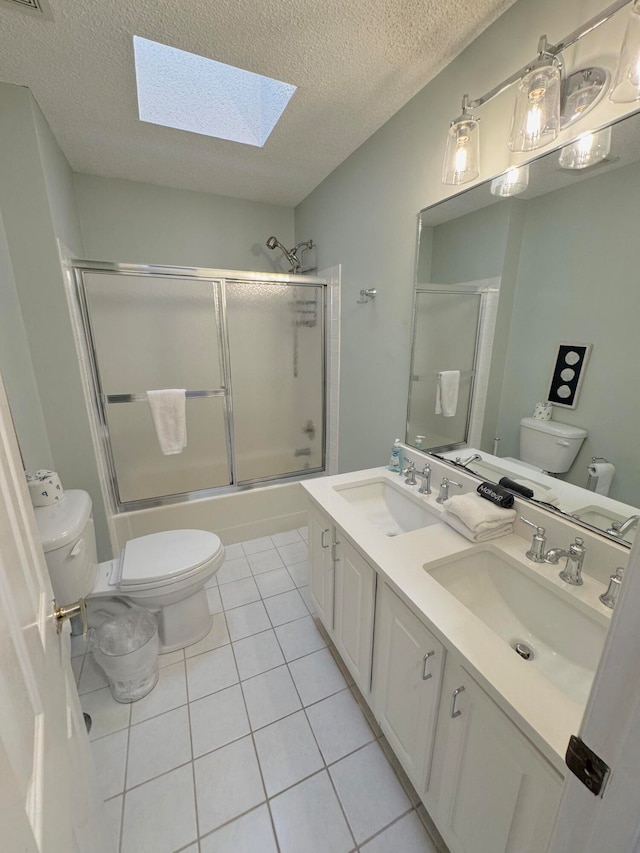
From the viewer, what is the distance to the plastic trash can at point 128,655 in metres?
1.36

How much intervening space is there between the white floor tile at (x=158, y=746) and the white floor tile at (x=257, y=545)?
1.03 meters

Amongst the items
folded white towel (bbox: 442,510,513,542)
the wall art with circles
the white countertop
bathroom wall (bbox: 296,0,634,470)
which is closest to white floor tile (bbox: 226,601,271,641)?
the white countertop

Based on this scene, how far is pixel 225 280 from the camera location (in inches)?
86.0

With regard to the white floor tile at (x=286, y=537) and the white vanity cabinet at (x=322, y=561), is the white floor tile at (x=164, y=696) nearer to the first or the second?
the white vanity cabinet at (x=322, y=561)

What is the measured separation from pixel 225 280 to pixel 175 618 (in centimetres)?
194

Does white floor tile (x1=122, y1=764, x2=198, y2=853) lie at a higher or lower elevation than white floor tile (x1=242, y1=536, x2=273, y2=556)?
lower

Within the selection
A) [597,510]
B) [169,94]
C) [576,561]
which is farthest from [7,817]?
[169,94]

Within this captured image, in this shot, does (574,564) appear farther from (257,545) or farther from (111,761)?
(257,545)

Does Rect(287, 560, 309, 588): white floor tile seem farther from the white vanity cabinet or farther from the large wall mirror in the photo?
the large wall mirror

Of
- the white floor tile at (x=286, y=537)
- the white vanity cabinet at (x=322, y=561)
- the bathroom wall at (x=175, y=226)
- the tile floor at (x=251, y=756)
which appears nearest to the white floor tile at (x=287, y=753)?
the tile floor at (x=251, y=756)

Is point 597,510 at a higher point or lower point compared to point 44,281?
lower

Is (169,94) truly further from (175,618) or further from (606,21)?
(175,618)

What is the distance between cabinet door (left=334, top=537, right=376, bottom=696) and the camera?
3.88 feet

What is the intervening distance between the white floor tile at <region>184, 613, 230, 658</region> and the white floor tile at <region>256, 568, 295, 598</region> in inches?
11.0
